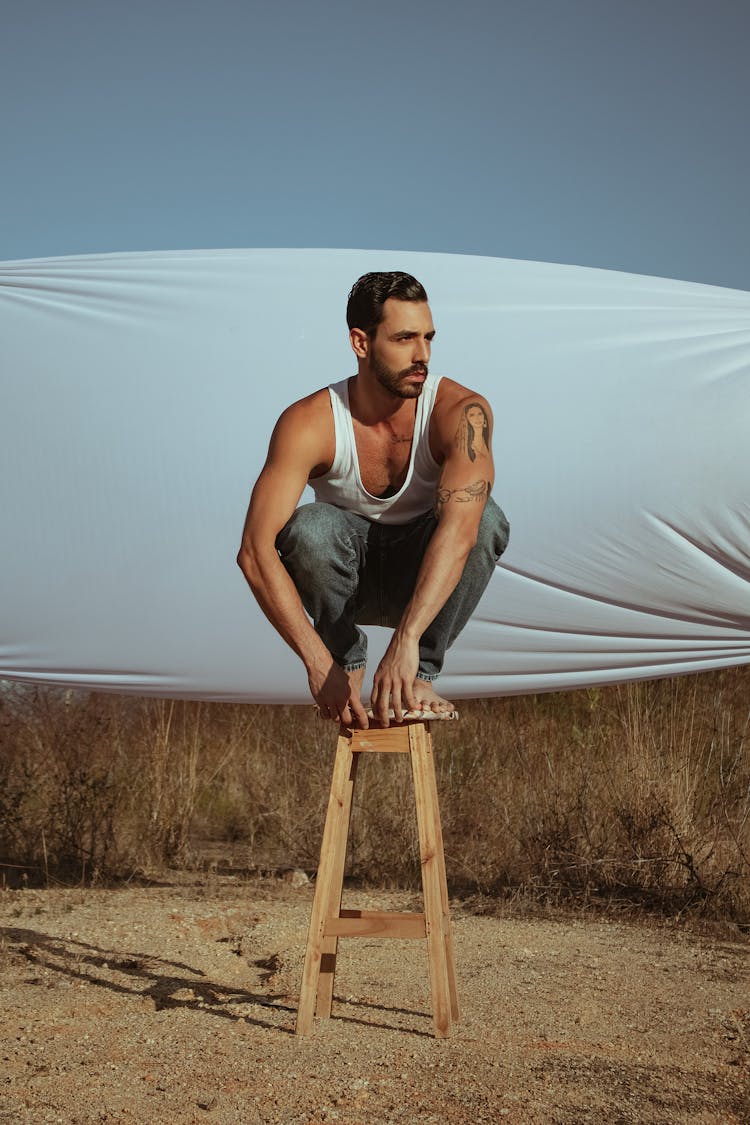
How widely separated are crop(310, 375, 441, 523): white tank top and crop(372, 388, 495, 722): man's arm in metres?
0.04

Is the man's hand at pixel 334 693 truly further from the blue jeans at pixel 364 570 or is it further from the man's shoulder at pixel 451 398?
the man's shoulder at pixel 451 398

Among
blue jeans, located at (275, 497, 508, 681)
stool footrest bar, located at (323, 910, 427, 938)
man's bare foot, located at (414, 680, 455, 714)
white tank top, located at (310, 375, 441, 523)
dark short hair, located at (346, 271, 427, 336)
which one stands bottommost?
stool footrest bar, located at (323, 910, 427, 938)

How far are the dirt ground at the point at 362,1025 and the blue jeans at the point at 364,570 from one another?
79 cm

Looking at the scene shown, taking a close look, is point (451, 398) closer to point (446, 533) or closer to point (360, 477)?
point (360, 477)

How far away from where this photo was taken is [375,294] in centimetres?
253

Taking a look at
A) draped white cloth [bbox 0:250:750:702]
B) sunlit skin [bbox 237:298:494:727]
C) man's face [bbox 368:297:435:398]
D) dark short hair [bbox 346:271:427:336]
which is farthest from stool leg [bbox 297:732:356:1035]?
draped white cloth [bbox 0:250:750:702]

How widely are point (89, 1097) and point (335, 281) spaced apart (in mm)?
3060

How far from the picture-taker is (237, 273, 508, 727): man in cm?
235

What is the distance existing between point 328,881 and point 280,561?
67cm

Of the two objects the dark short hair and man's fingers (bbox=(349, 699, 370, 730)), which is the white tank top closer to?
the dark short hair

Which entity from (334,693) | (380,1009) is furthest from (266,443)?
(380,1009)

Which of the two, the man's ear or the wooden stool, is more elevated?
the man's ear

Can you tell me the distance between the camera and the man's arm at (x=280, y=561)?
2326mm

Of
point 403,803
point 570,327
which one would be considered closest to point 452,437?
point 570,327
